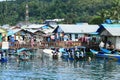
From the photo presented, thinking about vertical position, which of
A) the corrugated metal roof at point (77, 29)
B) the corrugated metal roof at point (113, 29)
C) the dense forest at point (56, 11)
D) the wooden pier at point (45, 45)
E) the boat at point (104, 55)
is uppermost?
the corrugated metal roof at point (113, 29)

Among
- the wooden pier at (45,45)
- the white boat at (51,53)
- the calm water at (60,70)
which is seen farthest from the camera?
the wooden pier at (45,45)

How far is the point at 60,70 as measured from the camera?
1455 inches

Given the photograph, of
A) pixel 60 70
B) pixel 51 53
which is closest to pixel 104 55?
pixel 51 53

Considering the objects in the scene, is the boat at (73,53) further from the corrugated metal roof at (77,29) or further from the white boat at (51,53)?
the corrugated metal roof at (77,29)

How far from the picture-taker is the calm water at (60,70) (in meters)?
32.1

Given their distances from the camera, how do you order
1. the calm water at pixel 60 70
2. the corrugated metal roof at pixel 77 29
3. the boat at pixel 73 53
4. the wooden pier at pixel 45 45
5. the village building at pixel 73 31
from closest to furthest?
the calm water at pixel 60 70, the boat at pixel 73 53, the wooden pier at pixel 45 45, the village building at pixel 73 31, the corrugated metal roof at pixel 77 29

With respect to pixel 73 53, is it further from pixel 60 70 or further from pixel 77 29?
pixel 77 29

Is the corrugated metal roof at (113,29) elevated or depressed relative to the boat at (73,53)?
elevated

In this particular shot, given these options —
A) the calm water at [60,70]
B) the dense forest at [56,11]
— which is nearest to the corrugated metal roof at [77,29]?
the calm water at [60,70]

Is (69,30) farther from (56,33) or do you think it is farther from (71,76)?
(71,76)

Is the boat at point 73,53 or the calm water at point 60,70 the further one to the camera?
the boat at point 73,53

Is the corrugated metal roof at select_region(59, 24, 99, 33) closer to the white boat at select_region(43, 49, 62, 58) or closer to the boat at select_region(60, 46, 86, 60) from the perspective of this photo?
the boat at select_region(60, 46, 86, 60)

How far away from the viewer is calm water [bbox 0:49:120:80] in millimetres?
32062

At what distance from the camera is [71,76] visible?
32688 millimetres
